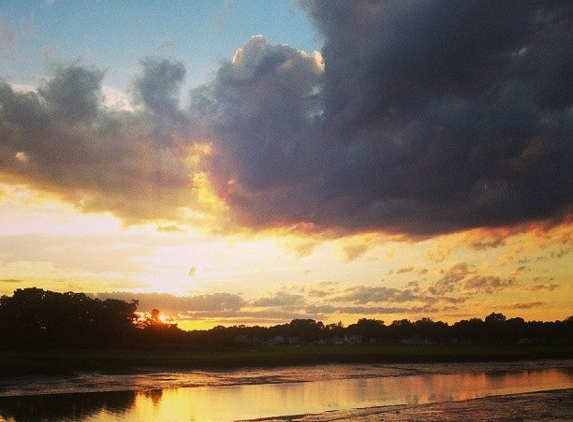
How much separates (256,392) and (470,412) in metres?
22.4

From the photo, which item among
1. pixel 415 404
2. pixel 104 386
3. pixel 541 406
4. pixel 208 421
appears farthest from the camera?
pixel 104 386

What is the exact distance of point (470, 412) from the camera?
131ft

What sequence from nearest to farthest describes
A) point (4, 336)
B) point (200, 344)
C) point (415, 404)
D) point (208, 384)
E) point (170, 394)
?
point (415, 404) → point (170, 394) → point (208, 384) → point (4, 336) → point (200, 344)

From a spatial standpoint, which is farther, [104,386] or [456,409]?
[104,386]

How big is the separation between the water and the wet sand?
13.0ft

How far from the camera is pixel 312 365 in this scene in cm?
9031

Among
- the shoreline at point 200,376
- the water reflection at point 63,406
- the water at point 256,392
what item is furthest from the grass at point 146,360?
the water reflection at point 63,406

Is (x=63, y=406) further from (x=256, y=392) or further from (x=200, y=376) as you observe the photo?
(x=200, y=376)

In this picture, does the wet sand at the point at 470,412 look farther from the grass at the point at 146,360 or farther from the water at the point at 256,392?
the grass at the point at 146,360

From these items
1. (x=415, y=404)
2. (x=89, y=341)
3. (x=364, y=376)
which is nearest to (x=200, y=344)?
(x=89, y=341)

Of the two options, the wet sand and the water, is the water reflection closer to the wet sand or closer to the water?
the water

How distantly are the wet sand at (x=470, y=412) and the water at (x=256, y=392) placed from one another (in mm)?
3962

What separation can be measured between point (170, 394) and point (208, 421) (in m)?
16.1

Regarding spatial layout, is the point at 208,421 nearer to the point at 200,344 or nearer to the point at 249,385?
the point at 249,385
